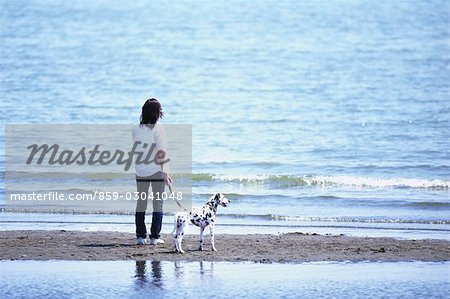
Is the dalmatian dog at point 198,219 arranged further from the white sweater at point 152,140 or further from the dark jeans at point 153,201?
the white sweater at point 152,140

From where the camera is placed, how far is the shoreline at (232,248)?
45.6 ft

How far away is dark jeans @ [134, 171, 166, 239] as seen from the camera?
48.0 feet

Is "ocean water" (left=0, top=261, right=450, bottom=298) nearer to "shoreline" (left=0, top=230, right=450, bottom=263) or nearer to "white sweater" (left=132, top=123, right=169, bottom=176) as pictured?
"shoreline" (left=0, top=230, right=450, bottom=263)

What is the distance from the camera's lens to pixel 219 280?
492 inches

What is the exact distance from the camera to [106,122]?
3744 centimetres

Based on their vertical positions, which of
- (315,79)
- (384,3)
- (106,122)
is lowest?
(106,122)

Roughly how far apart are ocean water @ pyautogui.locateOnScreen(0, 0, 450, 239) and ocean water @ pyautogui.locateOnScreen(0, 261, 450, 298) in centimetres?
359

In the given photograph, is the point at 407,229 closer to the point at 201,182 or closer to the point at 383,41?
the point at 201,182

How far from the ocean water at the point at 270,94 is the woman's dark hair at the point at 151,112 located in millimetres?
3171

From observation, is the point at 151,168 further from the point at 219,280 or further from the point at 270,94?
the point at 270,94

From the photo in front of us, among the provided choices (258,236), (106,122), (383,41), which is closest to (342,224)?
(258,236)

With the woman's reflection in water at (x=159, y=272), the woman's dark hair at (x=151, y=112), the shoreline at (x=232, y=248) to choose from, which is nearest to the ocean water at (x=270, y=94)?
the shoreline at (x=232, y=248)

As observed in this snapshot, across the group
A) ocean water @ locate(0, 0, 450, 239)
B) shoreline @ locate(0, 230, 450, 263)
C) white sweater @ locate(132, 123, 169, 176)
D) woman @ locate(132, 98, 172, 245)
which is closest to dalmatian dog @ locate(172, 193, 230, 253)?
shoreline @ locate(0, 230, 450, 263)

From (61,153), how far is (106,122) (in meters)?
8.73
